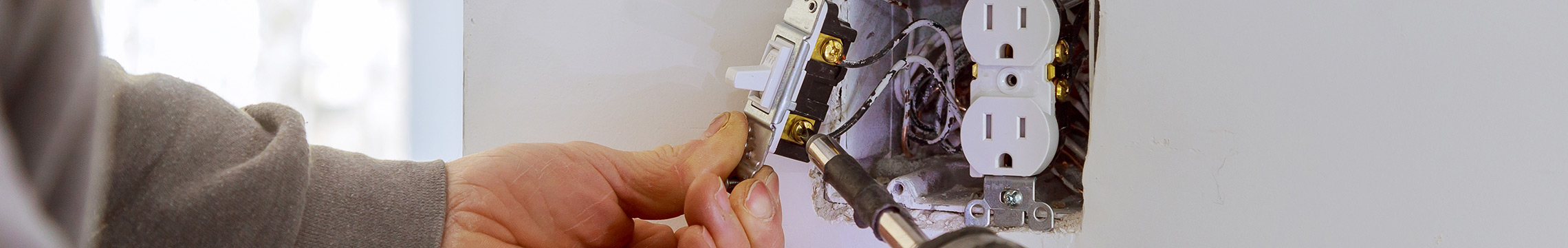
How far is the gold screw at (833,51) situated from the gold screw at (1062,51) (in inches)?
7.6

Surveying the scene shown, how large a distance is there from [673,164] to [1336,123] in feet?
1.77

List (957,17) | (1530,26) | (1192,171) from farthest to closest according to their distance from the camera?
(957,17)
(1192,171)
(1530,26)

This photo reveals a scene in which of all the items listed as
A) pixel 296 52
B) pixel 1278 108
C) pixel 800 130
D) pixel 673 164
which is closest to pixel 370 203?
pixel 673 164

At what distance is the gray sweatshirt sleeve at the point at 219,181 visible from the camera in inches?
18.8

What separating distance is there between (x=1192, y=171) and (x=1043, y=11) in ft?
0.66

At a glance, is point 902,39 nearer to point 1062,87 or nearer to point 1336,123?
point 1062,87

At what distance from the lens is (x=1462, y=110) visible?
343mm

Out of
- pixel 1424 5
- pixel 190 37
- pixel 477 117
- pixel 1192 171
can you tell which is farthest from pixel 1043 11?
pixel 190 37

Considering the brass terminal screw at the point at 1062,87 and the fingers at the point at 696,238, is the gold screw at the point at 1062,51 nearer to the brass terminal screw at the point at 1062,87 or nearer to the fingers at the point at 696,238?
the brass terminal screw at the point at 1062,87

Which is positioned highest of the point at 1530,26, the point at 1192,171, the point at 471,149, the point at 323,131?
the point at 1530,26

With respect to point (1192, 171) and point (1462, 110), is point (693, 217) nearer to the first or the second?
point (1192, 171)

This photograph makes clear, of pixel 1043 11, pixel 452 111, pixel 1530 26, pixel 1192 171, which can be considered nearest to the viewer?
pixel 1530 26

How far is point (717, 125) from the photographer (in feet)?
2.54

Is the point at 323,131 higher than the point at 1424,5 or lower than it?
lower
